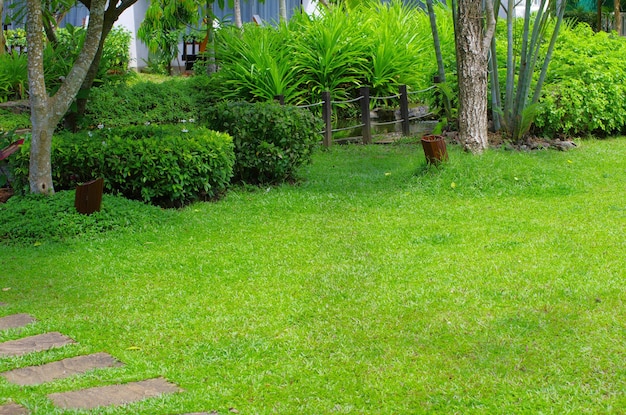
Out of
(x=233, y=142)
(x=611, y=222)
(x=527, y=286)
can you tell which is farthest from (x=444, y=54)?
(x=527, y=286)

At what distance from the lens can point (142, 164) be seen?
8.10 meters

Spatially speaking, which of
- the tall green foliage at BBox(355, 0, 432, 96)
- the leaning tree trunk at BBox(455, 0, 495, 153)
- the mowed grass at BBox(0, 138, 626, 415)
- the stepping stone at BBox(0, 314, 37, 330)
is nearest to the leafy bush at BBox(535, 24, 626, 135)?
the leaning tree trunk at BBox(455, 0, 495, 153)

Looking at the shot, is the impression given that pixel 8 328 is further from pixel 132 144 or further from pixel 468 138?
pixel 468 138

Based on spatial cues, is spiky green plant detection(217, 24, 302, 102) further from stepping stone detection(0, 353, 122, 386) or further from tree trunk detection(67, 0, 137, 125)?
stepping stone detection(0, 353, 122, 386)

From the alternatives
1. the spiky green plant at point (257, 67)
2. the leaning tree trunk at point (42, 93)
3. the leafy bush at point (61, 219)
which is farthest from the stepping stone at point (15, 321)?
the spiky green plant at point (257, 67)

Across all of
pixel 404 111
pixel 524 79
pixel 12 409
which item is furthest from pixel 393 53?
pixel 12 409

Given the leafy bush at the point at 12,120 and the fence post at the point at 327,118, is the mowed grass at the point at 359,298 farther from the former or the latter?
the leafy bush at the point at 12,120

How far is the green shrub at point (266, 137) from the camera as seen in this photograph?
30.0ft

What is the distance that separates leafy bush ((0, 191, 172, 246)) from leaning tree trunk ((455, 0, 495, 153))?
4367mm

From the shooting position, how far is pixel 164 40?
60.2 ft

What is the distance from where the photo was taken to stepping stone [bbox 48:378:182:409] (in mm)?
4070

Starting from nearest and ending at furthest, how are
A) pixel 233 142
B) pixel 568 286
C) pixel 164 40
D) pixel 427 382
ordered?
1. pixel 427 382
2. pixel 568 286
3. pixel 233 142
4. pixel 164 40

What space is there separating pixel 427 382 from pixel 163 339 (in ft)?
5.50

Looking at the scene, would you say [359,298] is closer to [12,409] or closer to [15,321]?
[15,321]
